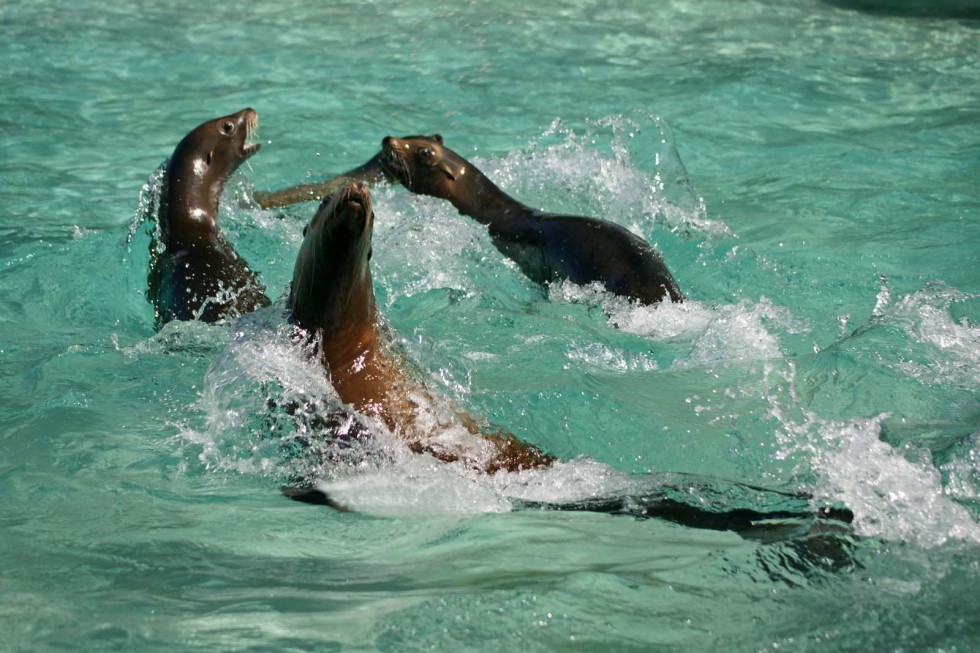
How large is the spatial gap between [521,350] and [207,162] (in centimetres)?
194

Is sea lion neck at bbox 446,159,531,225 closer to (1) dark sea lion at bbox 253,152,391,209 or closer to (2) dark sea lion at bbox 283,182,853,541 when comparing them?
(1) dark sea lion at bbox 253,152,391,209

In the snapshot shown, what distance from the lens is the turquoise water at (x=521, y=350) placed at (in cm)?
269

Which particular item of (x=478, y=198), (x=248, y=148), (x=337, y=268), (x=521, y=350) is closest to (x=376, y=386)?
(x=337, y=268)

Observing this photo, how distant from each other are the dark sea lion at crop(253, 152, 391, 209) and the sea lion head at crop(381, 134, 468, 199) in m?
0.09

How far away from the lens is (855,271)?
5.93 meters

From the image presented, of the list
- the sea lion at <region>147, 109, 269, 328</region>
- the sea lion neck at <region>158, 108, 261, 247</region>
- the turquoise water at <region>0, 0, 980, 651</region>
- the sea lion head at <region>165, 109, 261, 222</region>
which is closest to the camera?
the turquoise water at <region>0, 0, 980, 651</region>

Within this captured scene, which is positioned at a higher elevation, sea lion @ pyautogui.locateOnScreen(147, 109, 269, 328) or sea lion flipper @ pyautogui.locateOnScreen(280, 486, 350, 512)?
sea lion @ pyautogui.locateOnScreen(147, 109, 269, 328)

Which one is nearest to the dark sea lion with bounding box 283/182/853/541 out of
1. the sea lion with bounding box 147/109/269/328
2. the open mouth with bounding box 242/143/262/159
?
the sea lion with bounding box 147/109/269/328

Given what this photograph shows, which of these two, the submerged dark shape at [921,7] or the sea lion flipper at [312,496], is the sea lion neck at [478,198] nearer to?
the sea lion flipper at [312,496]

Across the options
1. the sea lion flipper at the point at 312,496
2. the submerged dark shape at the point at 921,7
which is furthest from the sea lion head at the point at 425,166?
the submerged dark shape at the point at 921,7

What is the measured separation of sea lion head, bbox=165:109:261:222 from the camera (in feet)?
17.9

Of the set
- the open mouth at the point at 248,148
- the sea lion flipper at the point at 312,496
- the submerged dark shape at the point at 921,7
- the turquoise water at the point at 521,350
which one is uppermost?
the submerged dark shape at the point at 921,7

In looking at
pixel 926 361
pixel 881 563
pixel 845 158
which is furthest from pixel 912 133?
pixel 881 563

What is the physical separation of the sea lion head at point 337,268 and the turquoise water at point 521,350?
0.18 metres
